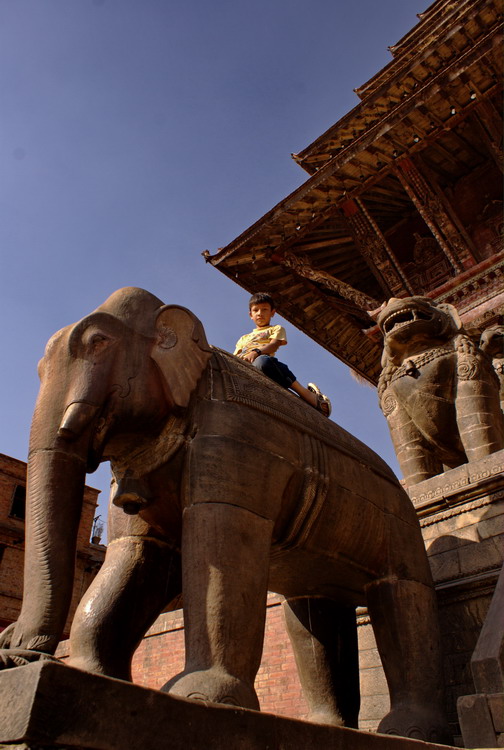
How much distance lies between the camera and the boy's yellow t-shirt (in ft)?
16.2

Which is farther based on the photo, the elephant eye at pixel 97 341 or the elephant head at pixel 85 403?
the elephant eye at pixel 97 341

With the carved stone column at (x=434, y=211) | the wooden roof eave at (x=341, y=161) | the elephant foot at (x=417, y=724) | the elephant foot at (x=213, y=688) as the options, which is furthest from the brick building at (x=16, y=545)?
the elephant foot at (x=213, y=688)

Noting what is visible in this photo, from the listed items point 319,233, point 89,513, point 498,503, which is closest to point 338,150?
point 319,233

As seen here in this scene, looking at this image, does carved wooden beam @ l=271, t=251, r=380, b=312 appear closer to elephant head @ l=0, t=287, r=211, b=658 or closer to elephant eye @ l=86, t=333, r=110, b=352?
elephant head @ l=0, t=287, r=211, b=658

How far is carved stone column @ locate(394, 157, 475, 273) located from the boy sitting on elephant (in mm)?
8203

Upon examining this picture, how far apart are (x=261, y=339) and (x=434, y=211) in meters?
9.13

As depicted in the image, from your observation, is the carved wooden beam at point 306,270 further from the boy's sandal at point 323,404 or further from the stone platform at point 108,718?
the stone platform at point 108,718

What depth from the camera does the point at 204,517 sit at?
2797mm

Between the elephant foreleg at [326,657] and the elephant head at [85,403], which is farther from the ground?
the elephant head at [85,403]

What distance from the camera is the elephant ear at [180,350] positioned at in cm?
312

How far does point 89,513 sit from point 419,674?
Result: 80.2 feet

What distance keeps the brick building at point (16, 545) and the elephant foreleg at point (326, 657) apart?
63.6 ft

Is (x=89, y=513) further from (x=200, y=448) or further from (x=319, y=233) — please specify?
(x=200, y=448)

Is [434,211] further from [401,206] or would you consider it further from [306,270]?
[306,270]
